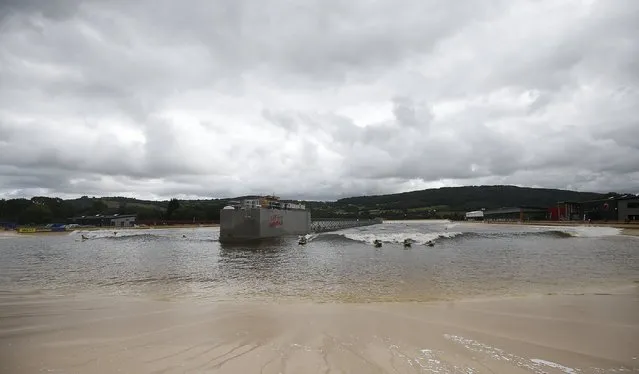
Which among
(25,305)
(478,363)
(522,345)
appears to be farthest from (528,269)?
(25,305)

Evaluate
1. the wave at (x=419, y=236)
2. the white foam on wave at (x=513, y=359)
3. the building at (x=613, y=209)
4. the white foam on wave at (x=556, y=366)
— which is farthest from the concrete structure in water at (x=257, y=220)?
the building at (x=613, y=209)

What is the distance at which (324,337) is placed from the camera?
690 centimetres

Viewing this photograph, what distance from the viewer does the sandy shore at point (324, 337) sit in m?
5.40

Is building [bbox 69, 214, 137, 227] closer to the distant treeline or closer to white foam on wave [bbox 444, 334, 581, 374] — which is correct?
the distant treeline

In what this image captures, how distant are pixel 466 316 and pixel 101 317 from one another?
8606 millimetres

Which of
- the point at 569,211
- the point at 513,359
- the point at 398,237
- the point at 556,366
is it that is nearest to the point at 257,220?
the point at 398,237

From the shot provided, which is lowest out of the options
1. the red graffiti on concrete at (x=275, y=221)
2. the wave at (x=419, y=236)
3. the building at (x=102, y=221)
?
the building at (x=102, y=221)

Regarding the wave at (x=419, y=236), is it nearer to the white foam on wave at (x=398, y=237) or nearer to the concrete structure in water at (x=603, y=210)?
the white foam on wave at (x=398, y=237)

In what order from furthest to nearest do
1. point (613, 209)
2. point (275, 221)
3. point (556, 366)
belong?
point (613, 209) → point (275, 221) → point (556, 366)

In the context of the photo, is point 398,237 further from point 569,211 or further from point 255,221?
point 569,211

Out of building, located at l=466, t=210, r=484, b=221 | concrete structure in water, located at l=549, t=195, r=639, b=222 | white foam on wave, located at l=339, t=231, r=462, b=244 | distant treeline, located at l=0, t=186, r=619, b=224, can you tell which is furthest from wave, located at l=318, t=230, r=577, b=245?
building, located at l=466, t=210, r=484, b=221

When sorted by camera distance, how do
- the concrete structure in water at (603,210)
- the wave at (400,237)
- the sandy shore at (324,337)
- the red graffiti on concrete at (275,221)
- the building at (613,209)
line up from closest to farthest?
the sandy shore at (324,337), the wave at (400,237), the red graffiti on concrete at (275,221), the building at (613,209), the concrete structure in water at (603,210)

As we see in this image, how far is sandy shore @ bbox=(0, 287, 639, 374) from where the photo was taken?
5.40 m

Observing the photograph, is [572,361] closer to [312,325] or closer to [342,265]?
[312,325]
